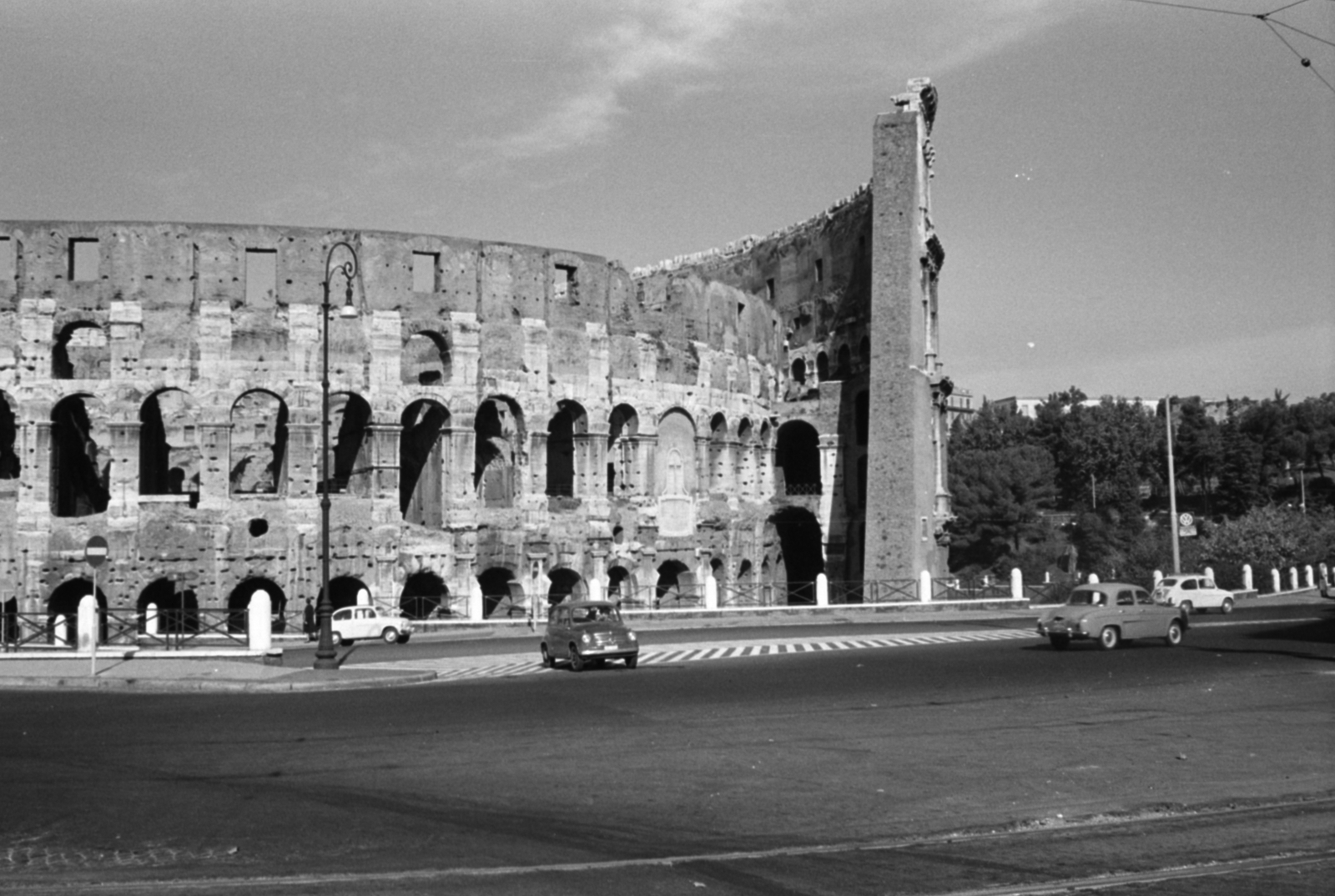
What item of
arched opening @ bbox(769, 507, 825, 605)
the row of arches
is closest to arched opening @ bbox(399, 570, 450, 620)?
the row of arches

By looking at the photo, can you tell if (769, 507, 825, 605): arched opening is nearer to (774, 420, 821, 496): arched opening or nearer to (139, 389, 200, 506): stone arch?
(774, 420, 821, 496): arched opening

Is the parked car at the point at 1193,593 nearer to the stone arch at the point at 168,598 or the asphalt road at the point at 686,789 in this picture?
the asphalt road at the point at 686,789

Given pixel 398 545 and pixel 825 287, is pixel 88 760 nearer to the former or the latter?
pixel 398 545

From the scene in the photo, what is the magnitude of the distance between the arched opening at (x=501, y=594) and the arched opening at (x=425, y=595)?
1.54 m

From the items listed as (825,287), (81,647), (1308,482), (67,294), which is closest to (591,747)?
(81,647)

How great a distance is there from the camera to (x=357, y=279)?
43.4 meters

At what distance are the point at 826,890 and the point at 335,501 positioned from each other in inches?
1455

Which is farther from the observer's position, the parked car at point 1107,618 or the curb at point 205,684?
the parked car at point 1107,618

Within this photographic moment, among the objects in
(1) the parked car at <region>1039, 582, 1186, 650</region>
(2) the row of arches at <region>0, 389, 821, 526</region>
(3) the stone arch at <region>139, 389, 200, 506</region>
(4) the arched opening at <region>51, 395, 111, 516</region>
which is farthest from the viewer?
(3) the stone arch at <region>139, 389, 200, 506</region>

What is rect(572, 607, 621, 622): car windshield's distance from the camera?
24648mm

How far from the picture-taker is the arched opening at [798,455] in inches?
2339

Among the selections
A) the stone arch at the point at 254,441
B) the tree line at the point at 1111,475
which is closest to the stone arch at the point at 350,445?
the stone arch at the point at 254,441

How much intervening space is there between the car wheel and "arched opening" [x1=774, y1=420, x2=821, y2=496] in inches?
1271

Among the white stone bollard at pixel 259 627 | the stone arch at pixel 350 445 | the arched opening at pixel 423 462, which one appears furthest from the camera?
the arched opening at pixel 423 462
